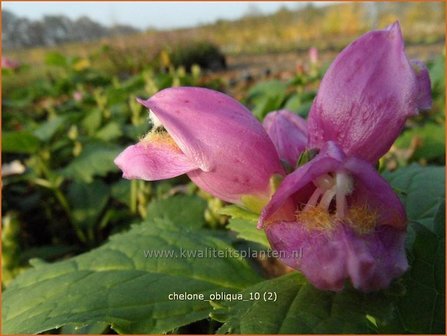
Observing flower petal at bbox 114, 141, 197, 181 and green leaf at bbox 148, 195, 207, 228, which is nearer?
flower petal at bbox 114, 141, 197, 181

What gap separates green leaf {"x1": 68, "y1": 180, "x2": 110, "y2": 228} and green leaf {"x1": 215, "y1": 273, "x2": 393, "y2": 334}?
5.84 feet

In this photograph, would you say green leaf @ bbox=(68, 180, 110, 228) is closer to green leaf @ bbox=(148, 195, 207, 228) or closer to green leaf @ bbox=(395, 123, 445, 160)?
green leaf @ bbox=(148, 195, 207, 228)

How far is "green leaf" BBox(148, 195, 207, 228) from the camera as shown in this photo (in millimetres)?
1933

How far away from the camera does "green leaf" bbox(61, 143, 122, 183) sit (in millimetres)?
2545

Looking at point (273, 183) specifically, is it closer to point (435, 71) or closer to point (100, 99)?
point (435, 71)

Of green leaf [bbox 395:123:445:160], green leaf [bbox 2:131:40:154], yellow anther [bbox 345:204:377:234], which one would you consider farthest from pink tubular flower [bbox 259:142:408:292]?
green leaf [bbox 2:131:40:154]

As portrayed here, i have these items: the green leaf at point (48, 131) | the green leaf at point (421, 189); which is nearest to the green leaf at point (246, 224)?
the green leaf at point (421, 189)

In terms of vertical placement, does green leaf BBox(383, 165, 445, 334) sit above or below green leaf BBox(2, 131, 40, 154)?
above

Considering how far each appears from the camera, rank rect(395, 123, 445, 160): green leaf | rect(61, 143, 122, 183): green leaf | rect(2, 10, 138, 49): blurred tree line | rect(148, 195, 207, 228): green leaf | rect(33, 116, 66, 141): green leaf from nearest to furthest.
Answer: rect(148, 195, 207, 228): green leaf < rect(395, 123, 445, 160): green leaf < rect(61, 143, 122, 183): green leaf < rect(33, 116, 66, 141): green leaf < rect(2, 10, 138, 49): blurred tree line

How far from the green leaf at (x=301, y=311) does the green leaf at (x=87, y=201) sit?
70.0 inches

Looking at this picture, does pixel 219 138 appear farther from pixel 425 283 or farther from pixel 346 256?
pixel 425 283

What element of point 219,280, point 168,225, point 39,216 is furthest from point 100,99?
point 219,280

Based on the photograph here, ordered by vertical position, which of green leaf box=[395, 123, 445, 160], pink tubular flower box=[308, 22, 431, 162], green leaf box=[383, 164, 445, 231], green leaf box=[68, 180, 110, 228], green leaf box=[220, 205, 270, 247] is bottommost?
green leaf box=[68, 180, 110, 228]

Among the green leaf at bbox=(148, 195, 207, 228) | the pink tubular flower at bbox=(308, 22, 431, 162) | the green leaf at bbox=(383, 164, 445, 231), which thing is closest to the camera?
the pink tubular flower at bbox=(308, 22, 431, 162)
